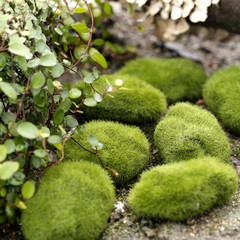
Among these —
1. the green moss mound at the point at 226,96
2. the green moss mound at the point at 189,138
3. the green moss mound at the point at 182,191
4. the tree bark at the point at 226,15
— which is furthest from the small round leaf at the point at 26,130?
the tree bark at the point at 226,15

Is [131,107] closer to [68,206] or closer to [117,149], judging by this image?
[117,149]

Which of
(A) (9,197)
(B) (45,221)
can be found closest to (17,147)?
(A) (9,197)

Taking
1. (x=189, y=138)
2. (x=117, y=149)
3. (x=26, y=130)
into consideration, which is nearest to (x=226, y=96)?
(x=189, y=138)

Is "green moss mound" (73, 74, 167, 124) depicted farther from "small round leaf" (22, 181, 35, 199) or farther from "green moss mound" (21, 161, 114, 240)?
"small round leaf" (22, 181, 35, 199)

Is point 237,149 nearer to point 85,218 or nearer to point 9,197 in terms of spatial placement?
point 85,218

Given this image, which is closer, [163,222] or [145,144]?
[163,222]
